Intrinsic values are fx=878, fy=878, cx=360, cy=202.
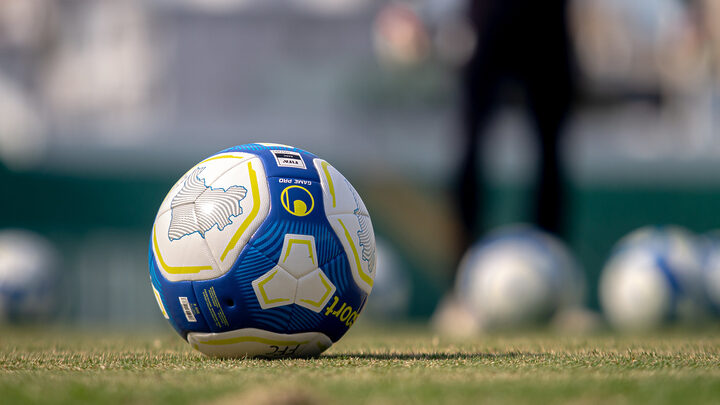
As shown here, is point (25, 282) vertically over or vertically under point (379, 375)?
under

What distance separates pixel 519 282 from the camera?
18.9 ft

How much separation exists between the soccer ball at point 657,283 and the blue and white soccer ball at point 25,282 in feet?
15.2

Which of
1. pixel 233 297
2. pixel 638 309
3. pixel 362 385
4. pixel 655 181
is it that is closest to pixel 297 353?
pixel 233 297

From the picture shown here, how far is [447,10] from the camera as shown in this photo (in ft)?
24.6

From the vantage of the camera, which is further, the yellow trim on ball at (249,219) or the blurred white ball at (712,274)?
the blurred white ball at (712,274)

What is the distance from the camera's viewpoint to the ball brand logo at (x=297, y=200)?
110 inches

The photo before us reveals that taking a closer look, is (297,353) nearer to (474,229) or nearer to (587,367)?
(587,367)

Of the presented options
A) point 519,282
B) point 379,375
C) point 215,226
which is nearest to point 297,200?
point 215,226

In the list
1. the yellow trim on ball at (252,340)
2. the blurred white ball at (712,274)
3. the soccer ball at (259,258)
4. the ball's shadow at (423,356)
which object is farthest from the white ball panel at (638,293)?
the yellow trim on ball at (252,340)

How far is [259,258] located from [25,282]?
5193 millimetres

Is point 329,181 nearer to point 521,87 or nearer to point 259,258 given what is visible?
point 259,258

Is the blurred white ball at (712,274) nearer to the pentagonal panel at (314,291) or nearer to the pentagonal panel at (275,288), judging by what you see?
the pentagonal panel at (314,291)

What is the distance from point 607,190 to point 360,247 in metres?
7.82

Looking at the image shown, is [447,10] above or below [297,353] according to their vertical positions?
above
